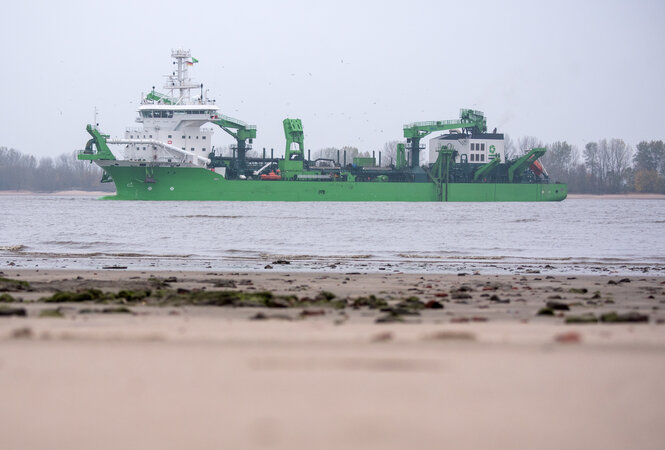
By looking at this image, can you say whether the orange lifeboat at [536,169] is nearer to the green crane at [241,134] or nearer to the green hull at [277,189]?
the green hull at [277,189]

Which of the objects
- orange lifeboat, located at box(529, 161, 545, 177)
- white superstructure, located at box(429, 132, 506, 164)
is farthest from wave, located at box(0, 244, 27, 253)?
orange lifeboat, located at box(529, 161, 545, 177)

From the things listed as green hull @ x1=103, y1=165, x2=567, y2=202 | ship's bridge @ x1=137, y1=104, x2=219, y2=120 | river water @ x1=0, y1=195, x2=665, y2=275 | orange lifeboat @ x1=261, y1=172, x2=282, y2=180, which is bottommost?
river water @ x1=0, y1=195, x2=665, y2=275

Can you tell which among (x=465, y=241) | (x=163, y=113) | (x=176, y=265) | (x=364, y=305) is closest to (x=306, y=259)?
(x=176, y=265)

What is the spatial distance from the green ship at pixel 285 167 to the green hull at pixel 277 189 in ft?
0.23

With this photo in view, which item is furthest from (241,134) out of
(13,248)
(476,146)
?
(13,248)

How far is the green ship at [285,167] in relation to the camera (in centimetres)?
4709

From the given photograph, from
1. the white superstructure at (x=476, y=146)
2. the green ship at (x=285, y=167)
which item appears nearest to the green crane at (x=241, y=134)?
the green ship at (x=285, y=167)

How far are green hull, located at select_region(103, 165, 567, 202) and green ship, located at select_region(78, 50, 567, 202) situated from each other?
70mm

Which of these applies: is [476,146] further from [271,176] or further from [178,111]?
[178,111]

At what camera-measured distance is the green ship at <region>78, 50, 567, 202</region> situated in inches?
1854

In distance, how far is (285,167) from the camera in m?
50.6

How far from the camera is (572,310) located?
4387 mm

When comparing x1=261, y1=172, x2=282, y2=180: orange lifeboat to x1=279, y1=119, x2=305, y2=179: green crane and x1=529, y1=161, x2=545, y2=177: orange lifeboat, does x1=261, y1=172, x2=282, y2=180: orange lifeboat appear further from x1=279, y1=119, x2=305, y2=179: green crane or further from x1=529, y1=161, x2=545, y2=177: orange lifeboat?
x1=529, y1=161, x2=545, y2=177: orange lifeboat

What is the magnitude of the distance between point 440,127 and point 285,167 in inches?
525
